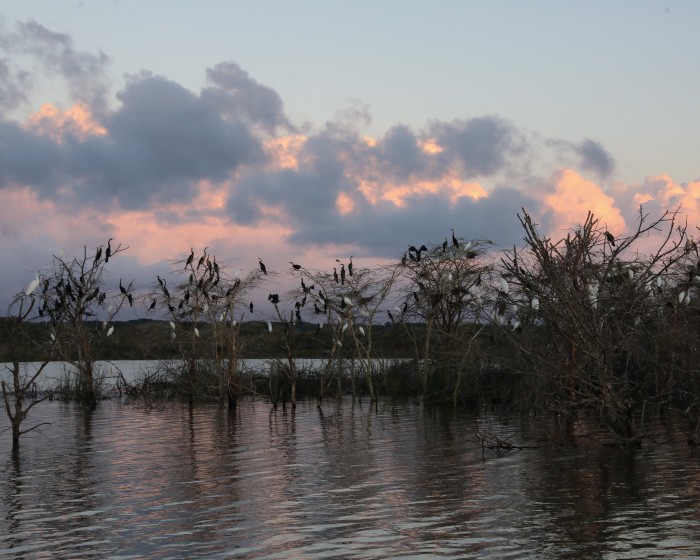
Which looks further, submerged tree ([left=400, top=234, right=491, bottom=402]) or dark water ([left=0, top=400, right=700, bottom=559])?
submerged tree ([left=400, top=234, right=491, bottom=402])

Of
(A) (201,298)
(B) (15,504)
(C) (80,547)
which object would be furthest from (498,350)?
(C) (80,547)

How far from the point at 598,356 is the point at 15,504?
10.3 meters

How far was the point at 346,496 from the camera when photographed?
1549 cm

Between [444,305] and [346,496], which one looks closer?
[346,496]

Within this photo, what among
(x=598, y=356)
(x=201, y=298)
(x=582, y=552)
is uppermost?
(x=201, y=298)

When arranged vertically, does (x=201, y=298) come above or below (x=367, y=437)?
above

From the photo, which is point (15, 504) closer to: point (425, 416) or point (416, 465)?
point (416, 465)

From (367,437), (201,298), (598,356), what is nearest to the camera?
(598,356)

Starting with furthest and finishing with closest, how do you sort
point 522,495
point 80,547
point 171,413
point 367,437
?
point 171,413, point 367,437, point 522,495, point 80,547

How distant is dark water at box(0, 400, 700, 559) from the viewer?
467 inches

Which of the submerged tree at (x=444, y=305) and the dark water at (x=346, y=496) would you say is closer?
the dark water at (x=346, y=496)

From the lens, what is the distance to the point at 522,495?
49.7 feet

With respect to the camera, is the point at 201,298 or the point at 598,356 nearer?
the point at 598,356

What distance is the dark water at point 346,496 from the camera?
1187 centimetres
